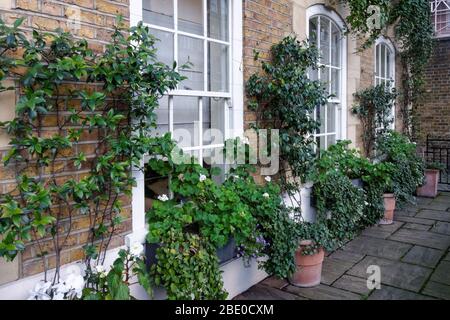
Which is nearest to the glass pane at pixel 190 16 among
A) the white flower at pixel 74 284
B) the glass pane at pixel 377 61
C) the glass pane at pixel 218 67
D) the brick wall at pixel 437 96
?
the glass pane at pixel 218 67

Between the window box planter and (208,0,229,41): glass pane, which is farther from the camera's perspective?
(208,0,229,41): glass pane

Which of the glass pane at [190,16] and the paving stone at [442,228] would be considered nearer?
→ the glass pane at [190,16]

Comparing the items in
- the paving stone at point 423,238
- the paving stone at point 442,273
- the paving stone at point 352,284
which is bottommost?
the paving stone at point 352,284

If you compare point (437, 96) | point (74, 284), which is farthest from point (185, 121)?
point (437, 96)

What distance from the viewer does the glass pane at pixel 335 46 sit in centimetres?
532

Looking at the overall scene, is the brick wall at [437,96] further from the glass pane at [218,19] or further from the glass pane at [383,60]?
the glass pane at [218,19]

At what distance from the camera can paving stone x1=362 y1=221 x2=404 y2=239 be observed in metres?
4.88

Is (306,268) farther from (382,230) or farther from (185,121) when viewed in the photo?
(382,230)

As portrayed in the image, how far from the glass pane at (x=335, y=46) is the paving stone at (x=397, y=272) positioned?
8.93 feet

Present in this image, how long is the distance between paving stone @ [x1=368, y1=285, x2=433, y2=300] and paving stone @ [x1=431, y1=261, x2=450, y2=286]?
0.45m

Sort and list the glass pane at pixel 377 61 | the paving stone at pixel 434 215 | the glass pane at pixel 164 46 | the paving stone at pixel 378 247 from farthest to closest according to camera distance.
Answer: the glass pane at pixel 377 61
the paving stone at pixel 434 215
the paving stone at pixel 378 247
the glass pane at pixel 164 46

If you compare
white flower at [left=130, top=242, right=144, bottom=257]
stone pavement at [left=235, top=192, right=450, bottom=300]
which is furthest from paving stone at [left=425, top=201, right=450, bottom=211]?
white flower at [left=130, top=242, right=144, bottom=257]

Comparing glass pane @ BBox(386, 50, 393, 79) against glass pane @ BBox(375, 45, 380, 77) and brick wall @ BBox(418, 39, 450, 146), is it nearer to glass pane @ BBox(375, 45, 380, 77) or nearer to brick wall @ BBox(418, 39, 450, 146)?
glass pane @ BBox(375, 45, 380, 77)

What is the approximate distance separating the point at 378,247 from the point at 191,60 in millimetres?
2924
